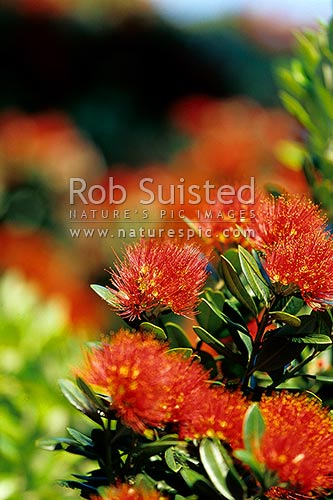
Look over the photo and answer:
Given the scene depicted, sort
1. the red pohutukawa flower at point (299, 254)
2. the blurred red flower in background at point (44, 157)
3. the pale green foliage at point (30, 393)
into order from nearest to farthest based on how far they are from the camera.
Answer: the red pohutukawa flower at point (299, 254) → the pale green foliage at point (30, 393) → the blurred red flower in background at point (44, 157)

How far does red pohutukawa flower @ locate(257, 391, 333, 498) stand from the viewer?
1.65 feet

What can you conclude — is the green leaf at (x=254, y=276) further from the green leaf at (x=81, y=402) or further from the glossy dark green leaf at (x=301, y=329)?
the green leaf at (x=81, y=402)

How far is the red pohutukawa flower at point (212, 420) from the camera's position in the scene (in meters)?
0.55

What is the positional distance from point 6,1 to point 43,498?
4.76 m

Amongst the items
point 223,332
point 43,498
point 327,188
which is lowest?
point 43,498

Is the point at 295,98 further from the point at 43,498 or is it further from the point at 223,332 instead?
the point at 43,498

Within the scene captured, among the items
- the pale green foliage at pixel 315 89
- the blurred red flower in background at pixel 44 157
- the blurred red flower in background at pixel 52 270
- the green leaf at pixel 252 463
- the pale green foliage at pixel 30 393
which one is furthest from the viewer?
the blurred red flower in background at pixel 44 157

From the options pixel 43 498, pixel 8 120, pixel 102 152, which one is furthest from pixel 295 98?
pixel 102 152

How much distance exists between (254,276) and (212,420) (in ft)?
0.38

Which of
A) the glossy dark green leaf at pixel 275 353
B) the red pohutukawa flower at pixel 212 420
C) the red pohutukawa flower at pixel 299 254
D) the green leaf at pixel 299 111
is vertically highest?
the green leaf at pixel 299 111

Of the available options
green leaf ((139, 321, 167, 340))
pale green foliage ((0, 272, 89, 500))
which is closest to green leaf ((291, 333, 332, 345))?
green leaf ((139, 321, 167, 340))

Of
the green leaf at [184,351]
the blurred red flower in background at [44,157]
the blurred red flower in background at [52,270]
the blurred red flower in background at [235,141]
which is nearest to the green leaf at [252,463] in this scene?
the green leaf at [184,351]

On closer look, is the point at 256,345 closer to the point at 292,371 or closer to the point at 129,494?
the point at 292,371

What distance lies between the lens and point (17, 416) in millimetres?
1659
